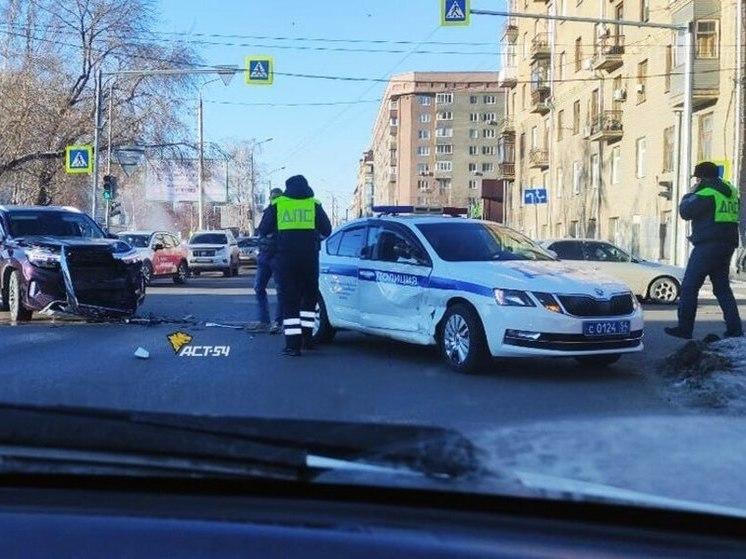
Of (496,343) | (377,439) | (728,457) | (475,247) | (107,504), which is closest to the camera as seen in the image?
(107,504)

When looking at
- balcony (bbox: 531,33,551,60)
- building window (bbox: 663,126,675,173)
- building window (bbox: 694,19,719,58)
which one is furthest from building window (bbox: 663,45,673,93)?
balcony (bbox: 531,33,551,60)

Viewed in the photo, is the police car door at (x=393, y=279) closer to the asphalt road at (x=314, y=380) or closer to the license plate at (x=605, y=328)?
the asphalt road at (x=314, y=380)

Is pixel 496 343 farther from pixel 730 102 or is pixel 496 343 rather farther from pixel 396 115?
pixel 396 115

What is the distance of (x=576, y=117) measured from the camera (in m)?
46.3

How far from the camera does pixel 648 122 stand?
1436 inches

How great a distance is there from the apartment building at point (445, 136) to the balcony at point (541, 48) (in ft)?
267

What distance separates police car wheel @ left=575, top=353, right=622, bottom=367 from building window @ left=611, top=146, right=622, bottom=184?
32.5m

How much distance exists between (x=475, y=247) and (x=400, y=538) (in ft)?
26.9

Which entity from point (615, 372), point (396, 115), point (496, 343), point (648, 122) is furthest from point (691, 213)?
point (396, 115)

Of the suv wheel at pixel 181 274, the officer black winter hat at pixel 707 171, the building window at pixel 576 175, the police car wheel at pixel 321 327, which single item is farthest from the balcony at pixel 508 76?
the police car wheel at pixel 321 327

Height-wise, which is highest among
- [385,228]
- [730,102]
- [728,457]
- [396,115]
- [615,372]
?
[396,115]

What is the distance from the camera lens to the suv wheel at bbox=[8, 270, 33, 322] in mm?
13141

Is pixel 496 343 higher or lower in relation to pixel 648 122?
lower

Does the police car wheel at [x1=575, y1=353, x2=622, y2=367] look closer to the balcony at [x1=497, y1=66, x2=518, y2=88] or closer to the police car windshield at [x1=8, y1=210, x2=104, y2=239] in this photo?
the police car windshield at [x1=8, y1=210, x2=104, y2=239]
